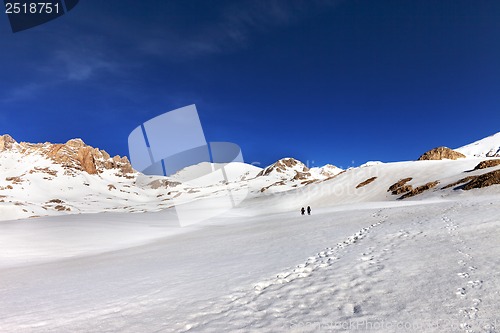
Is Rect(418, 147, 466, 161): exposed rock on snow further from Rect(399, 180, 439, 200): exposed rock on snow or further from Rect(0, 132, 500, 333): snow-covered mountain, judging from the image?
Rect(0, 132, 500, 333): snow-covered mountain

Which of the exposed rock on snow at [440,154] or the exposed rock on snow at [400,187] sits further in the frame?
the exposed rock on snow at [440,154]

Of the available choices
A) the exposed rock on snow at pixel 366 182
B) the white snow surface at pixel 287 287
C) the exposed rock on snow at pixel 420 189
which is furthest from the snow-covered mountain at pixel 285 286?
the exposed rock on snow at pixel 366 182

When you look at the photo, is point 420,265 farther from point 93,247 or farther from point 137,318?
point 93,247

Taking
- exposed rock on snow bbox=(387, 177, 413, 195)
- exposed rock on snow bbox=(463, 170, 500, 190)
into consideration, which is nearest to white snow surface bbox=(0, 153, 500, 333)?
exposed rock on snow bbox=(463, 170, 500, 190)

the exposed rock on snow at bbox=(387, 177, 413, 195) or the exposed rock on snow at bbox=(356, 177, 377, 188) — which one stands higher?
the exposed rock on snow at bbox=(356, 177, 377, 188)

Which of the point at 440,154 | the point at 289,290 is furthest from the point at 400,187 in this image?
the point at 440,154

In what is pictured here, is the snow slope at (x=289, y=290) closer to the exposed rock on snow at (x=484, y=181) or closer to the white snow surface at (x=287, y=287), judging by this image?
the white snow surface at (x=287, y=287)

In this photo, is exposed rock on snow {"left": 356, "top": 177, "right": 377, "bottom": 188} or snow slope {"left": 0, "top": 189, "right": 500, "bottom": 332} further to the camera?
exposed rock on snow {"left": 356, "top": 177, "right": 377, "bottom": 188}

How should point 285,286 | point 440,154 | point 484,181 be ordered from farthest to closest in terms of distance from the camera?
point 440,154 < point 484,181 < point 285,286

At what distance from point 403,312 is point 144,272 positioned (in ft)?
32.1

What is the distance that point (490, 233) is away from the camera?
482 inches

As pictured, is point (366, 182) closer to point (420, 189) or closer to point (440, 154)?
point (420, 189)

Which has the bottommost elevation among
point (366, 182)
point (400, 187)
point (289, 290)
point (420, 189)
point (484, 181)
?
point (484, 181)

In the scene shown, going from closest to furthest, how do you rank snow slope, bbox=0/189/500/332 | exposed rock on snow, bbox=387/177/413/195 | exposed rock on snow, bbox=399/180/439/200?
snow slope, bbox=0/189/500/332 < exposed rock on snow, bbox=399/180/439/200 < exposed rock on snow, bbox=387/177/413/195
